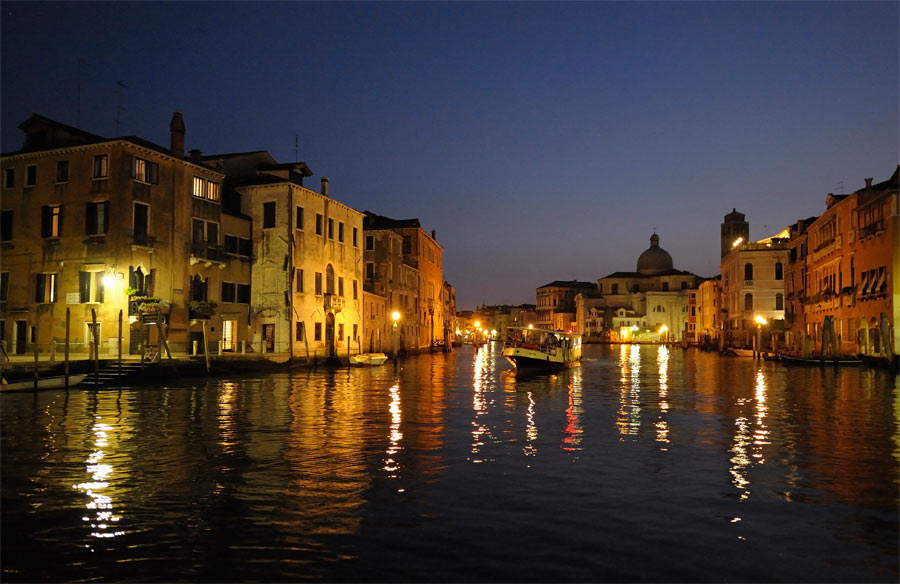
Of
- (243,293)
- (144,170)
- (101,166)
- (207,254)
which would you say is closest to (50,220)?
(101,166)

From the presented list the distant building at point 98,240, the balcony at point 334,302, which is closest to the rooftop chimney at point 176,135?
the distant building at point 98,240

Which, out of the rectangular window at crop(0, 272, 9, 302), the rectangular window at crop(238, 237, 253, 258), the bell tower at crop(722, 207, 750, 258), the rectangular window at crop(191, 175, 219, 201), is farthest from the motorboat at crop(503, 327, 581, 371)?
the bell tower at crop(722, 207, 750, 258)

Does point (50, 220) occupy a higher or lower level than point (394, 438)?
higher

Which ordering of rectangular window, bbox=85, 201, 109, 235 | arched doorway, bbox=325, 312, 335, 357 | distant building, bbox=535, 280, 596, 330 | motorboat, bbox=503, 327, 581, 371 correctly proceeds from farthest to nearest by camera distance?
distant building, bbox=535, 280, 596, 330, arched doorway, bbox=325, 312, 335, 357, motorboat, bbox=503, 327, 581, 371, rectangular window, bbox=85, 201, 109, 235

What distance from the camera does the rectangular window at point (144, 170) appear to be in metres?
30.5

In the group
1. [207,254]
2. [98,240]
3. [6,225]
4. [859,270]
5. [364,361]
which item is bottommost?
[364,361]

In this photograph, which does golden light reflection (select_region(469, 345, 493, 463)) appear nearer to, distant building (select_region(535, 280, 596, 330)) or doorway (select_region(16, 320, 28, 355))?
doorway (select_region(16, 320, 28, 355))

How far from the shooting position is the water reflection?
768 cm

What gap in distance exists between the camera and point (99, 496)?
9094 millimetres

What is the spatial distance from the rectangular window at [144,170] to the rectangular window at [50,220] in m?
3.71

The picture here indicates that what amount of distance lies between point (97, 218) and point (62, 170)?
288 centimetres

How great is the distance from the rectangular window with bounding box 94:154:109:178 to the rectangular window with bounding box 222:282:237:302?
8350mm

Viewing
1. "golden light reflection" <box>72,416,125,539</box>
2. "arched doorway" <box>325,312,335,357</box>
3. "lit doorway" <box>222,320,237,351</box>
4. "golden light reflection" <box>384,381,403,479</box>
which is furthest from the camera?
"arched doorway" <box>325,312,335,357</box>

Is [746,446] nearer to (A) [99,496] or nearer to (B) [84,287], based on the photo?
(A) [99,496]
